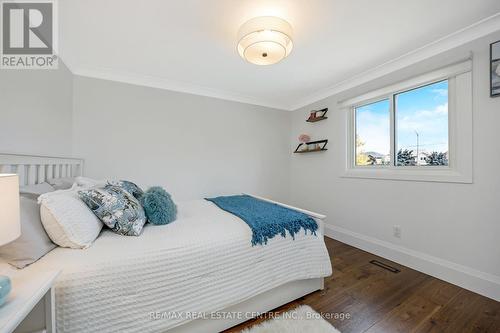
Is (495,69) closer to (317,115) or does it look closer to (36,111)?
(317,115)

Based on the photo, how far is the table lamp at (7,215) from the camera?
0.64 metres

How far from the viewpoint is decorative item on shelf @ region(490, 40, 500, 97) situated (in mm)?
1631

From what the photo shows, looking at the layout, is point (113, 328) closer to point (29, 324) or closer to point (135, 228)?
point (29, 324)

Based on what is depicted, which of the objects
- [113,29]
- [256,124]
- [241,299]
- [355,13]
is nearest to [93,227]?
[241,299]

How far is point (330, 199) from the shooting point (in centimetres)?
308

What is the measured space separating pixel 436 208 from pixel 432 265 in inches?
22.6

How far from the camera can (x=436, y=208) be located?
200cm

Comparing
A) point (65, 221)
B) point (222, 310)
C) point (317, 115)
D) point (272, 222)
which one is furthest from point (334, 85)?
point (65, 221)

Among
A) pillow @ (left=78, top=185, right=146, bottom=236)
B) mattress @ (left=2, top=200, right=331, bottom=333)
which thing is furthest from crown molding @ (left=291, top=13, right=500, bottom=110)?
pillow @ (left=78, top=185, right=146, bottom=236)

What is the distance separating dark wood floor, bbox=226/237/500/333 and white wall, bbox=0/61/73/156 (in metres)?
2.11

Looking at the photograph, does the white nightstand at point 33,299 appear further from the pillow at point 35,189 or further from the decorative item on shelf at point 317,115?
the decorative item on shelf at point 317,115

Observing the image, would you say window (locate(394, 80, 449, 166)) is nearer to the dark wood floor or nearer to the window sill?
the window sill

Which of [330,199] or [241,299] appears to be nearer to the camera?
[241,299]

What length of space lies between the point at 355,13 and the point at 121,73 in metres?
2.63
